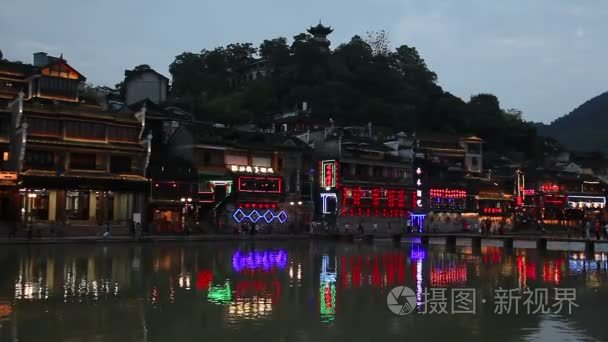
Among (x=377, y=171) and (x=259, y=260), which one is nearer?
(x=259, y=260)

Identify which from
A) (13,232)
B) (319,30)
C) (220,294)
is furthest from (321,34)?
(220,294)

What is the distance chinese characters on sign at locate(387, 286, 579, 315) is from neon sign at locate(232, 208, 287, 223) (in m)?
39.0

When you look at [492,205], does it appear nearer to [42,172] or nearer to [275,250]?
[275,250]

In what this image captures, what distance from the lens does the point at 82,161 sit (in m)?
55.6

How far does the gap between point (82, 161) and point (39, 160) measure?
11.7ft

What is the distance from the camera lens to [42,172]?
5206 centimetres

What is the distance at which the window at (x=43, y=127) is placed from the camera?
2101 inches

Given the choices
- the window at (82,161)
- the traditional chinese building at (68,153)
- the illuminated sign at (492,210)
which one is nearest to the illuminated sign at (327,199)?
the traditional chinese building at (68,153)

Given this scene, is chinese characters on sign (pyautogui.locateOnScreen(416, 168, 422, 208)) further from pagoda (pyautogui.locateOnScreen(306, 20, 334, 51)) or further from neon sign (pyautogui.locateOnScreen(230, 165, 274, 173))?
pagoda (pyautogui.locateOnScreen(306, 20, 334, 51))

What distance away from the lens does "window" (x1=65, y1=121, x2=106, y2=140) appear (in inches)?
2168

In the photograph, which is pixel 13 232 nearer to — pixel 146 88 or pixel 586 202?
pixel 146 88

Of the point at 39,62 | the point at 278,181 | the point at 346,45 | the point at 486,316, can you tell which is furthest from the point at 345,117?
the point at 486,316

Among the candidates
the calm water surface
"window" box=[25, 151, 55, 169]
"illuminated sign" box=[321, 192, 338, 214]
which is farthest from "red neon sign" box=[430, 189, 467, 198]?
"window" box=[25, 151, 55, 169]

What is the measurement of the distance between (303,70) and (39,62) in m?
51.3
